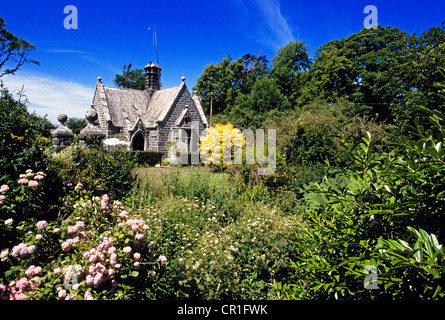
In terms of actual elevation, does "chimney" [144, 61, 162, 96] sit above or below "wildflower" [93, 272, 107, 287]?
above

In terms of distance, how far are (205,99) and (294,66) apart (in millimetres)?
14421

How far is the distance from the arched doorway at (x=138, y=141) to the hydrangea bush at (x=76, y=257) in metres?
21.5

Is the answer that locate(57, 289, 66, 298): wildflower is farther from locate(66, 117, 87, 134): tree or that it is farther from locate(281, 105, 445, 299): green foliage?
locate(66, 117, 87, 134): tree

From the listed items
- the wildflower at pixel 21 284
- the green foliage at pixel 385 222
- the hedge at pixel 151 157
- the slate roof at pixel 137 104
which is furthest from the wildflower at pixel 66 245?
the slate roof at pixel 137 104

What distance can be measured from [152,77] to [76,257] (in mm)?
28451

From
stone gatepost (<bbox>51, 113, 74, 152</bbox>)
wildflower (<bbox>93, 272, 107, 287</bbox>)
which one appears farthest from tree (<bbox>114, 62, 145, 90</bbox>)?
wildflower (<bbox>93, 272, 107, 287</bbox>)

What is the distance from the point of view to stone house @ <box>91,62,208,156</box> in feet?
78.3

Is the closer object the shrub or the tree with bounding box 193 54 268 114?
the shrub

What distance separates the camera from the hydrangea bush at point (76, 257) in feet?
7.38

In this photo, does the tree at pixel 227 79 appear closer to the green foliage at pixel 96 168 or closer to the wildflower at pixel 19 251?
the green foliage at pixel 96 168

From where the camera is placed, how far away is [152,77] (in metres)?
28.3

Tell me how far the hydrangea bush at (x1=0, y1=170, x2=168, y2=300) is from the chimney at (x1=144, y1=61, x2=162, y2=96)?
87.9 feet
